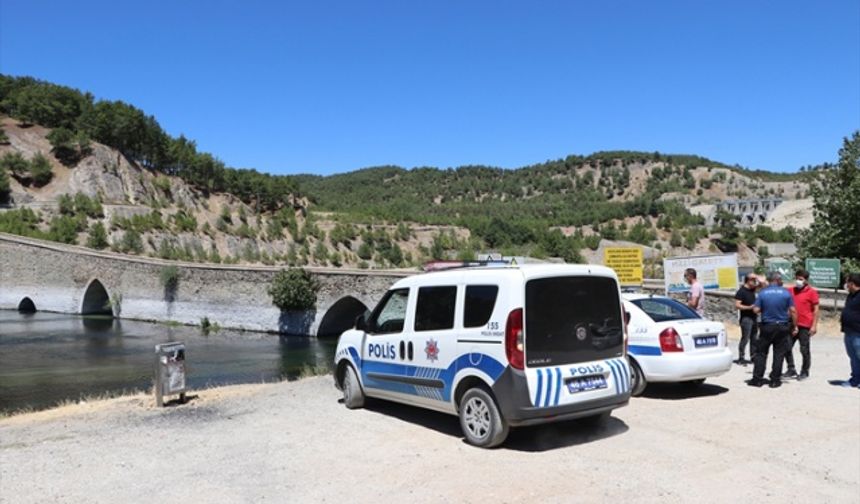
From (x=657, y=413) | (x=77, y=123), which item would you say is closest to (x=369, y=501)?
(x=657, y=413)

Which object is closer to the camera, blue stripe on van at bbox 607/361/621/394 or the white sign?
blue stripe on van at bbox 607/361/621/394

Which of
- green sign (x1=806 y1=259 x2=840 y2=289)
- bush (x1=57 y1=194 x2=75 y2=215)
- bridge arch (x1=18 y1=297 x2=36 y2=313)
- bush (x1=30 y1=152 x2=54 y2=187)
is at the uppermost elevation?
bush (x1=30 y1=152 x2=54 y2=187)

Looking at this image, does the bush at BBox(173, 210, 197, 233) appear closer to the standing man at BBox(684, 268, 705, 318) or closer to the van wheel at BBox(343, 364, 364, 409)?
the standing man at BBox(684, 268, 705, 318)

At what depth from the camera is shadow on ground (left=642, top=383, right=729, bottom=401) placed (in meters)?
9.53

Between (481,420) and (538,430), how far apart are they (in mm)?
1052

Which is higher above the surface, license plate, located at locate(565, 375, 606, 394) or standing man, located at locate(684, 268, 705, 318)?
standing man, located at locate(684, 268, 705, 318)

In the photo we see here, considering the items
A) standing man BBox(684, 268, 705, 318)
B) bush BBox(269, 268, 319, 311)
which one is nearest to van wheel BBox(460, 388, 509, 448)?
standing man BBox(684, 268, 705, 318)

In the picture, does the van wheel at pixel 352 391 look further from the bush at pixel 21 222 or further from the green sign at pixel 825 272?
the bush at pixel 21 222

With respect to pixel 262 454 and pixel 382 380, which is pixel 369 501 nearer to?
pixel 262 454

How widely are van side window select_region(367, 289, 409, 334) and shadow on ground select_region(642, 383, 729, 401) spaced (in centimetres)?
412

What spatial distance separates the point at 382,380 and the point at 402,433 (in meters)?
0.96

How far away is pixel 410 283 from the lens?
8.00m

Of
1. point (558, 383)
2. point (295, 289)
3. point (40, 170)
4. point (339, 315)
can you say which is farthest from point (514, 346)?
point (40, 170)

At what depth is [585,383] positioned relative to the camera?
666 centimetres
